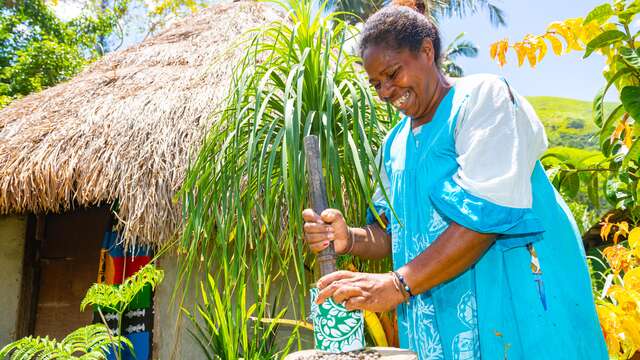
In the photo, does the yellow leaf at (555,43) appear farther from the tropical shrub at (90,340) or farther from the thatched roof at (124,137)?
the tropical shrub at (90,340)

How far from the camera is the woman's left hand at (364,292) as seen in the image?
1101 millimetres

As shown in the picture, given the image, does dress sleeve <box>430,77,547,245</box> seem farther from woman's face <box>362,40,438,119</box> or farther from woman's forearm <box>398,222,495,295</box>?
woman's face <box>362,40,438,119</box>

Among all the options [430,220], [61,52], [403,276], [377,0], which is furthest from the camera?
[377,0]

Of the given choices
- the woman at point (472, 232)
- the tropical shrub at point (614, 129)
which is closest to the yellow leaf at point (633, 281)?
the tropical shrub at point (614, 129)

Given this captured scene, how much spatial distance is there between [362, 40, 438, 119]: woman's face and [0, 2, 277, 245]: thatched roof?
1.91 m

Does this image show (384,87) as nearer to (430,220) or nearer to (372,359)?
(430,220)

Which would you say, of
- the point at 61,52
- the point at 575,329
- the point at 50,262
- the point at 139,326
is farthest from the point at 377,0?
the point at 575,329

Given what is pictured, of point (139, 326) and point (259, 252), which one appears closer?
point (259, 252)

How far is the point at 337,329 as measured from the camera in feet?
3.67

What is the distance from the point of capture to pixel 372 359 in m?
1.00

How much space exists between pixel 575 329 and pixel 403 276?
374 millimetres

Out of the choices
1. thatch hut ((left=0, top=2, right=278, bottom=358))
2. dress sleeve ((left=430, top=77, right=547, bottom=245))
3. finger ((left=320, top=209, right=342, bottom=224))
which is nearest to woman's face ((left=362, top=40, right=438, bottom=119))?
dress sleeve ((left=430, top=77, right=547, bottom=245))

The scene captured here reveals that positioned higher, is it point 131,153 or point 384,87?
point 131,153

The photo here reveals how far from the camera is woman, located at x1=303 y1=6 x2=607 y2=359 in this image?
1.09 metres
